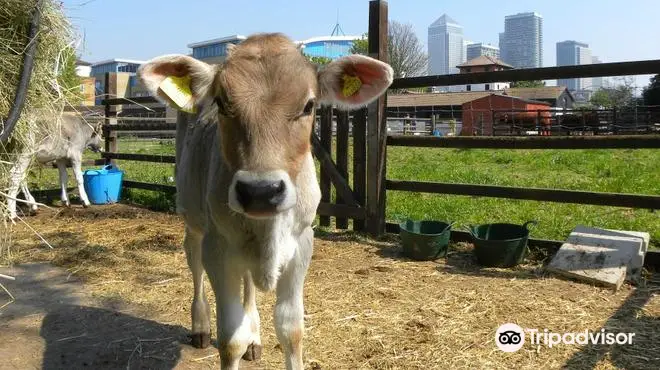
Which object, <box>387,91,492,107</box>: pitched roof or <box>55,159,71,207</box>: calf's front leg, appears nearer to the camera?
<box>55,159,71,207</box>: calf's front leg

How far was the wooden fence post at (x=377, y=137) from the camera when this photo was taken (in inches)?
286

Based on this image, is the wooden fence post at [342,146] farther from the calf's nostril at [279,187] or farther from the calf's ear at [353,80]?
the calf's nostril at [279,187]

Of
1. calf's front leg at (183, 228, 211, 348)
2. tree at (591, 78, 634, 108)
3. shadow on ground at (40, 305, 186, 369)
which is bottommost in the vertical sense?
shadow on ground at (40, 305, 186, 369)

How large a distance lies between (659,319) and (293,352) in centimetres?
292

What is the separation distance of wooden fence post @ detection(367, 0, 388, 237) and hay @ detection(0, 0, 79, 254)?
165 inches

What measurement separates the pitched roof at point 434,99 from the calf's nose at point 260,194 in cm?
4374

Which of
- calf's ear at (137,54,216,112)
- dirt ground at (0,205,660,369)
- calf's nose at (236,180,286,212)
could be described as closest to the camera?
calf's nose at (236,180,286,212)

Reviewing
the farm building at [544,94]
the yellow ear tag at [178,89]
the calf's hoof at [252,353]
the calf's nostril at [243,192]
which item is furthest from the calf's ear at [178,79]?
the farm building at [544,94]

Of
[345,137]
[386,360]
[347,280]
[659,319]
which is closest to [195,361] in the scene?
[386,360]

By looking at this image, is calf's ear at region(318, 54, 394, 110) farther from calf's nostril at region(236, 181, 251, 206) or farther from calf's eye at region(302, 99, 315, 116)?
calf's nostril at region(236, 181, 251, 206)

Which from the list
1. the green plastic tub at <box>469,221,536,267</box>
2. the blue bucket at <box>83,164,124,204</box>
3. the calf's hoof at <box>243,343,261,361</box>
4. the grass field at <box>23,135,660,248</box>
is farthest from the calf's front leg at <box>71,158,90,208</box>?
the calf's hoof at <box>243,343,261,361</box>

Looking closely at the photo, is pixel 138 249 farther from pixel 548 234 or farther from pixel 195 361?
pixel 548 234

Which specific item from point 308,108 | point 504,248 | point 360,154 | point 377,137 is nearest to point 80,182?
point 360,154

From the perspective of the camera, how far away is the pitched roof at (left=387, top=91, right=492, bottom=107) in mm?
47062
